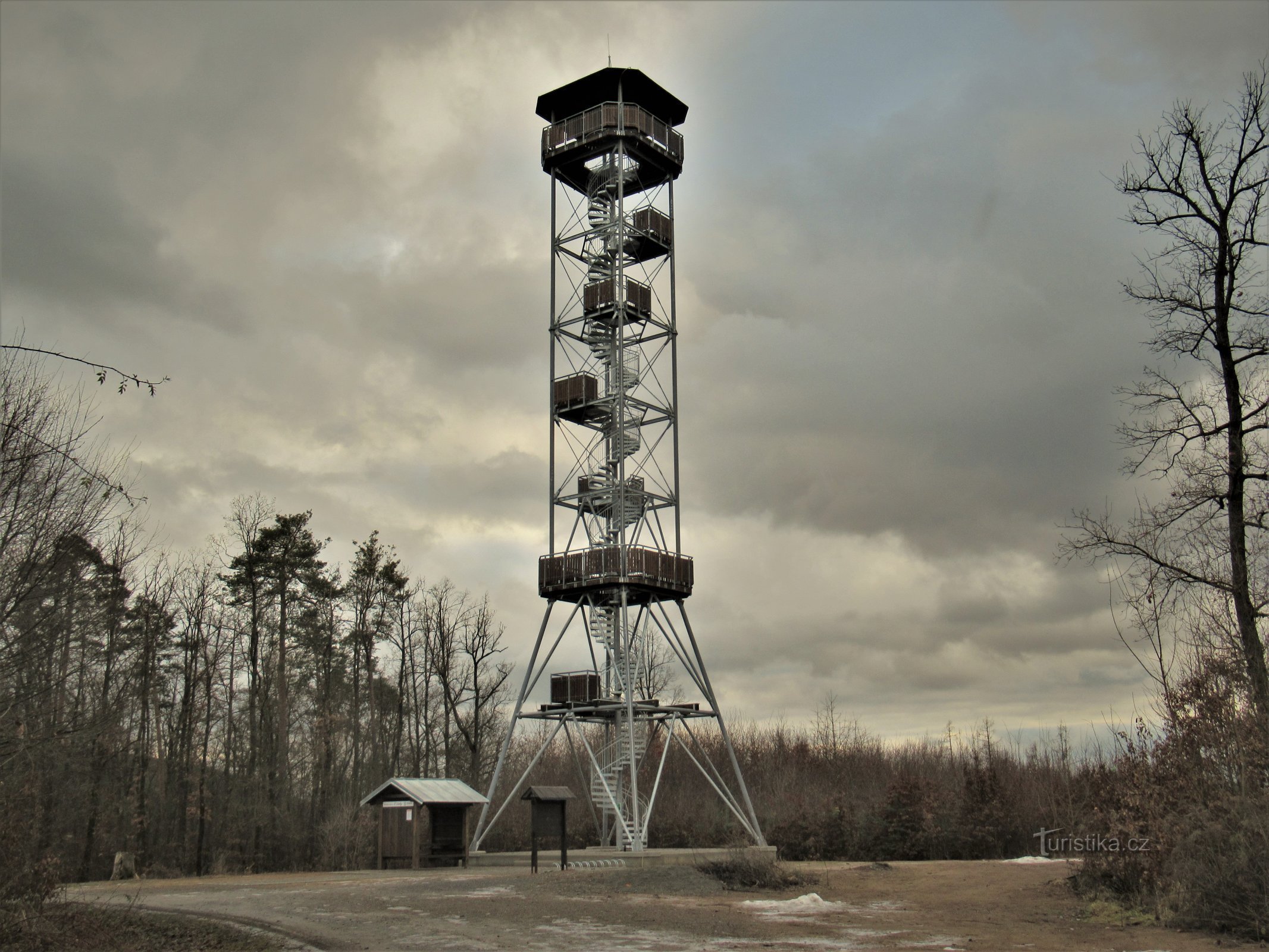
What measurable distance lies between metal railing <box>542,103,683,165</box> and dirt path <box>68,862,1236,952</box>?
22.3m

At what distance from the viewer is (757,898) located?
2264 centimetres

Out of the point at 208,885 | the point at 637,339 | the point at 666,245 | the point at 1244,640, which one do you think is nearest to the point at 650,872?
the point at 208,885

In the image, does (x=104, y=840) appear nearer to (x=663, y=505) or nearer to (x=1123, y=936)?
(x=663, y=505)

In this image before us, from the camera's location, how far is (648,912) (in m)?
19.4

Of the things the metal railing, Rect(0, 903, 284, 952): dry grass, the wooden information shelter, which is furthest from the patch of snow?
the metal railing

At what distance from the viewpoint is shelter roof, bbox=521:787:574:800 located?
86.5 ft

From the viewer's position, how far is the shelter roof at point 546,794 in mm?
26375

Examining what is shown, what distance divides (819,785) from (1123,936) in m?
34.6

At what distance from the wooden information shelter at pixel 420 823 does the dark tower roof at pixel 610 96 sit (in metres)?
22.1

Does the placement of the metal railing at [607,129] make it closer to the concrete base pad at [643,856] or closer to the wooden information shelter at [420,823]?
the wooden information shelter at [420,823]

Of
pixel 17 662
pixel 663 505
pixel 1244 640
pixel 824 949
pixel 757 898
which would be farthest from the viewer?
pixel 663 505

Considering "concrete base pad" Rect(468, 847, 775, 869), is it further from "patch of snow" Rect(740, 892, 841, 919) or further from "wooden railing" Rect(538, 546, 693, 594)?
"wooden railing" Rect(538, 546, 693, 594)
